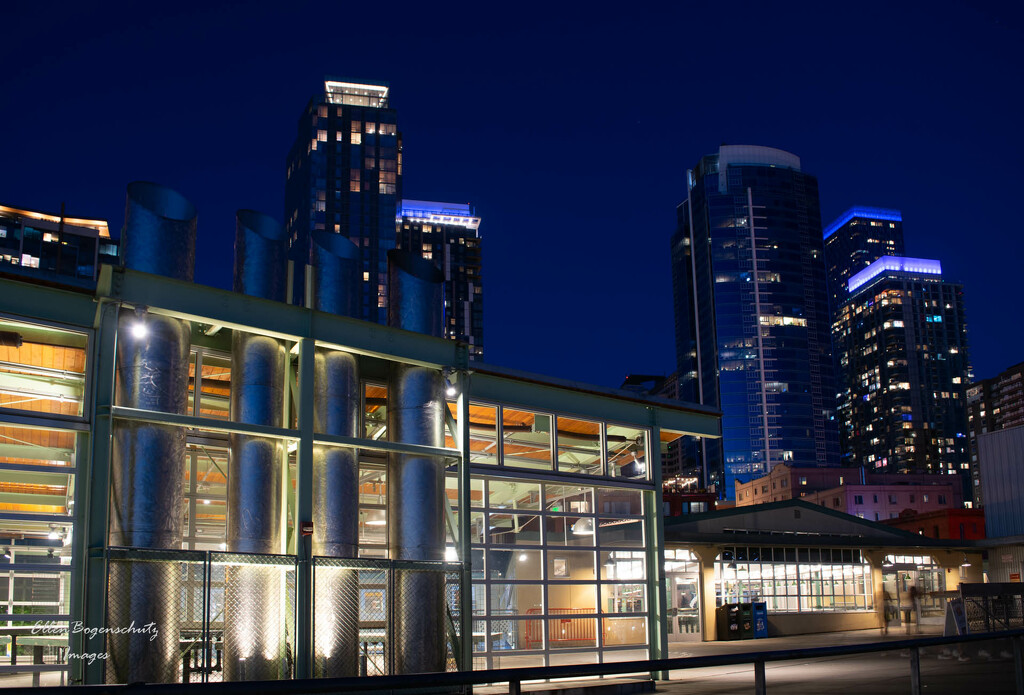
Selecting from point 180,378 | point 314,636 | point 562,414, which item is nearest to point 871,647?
point 314,636

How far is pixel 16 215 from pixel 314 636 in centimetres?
11729

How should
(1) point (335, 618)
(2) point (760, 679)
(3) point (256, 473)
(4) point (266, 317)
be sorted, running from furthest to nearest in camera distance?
1. (4) point (266, 317)
2. (1) point (335, 618)
3. (3) point (256, 473)
4. (2) point (760, 679)

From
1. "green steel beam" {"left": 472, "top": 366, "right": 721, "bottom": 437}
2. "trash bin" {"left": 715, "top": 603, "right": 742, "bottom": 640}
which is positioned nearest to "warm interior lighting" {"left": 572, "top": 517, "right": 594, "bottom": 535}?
"green steel beam" {"left": 472, "top": 366, "right": 721, "bottom": 437}

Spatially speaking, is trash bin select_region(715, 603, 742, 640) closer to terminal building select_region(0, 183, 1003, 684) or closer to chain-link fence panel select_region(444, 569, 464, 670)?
terminal building select_region(0, 183, 1003, 684)

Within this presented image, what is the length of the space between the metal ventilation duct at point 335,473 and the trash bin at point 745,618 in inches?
969

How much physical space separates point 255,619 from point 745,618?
1043 inches

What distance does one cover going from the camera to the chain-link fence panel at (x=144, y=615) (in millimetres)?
12836

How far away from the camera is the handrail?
4336 millimetres

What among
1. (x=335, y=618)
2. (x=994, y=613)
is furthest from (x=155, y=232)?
(x=994, y=613)

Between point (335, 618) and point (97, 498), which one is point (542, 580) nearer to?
point (335, 618)

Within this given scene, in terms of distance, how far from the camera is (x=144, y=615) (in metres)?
13.1

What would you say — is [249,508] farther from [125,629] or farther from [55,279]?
[55,279]

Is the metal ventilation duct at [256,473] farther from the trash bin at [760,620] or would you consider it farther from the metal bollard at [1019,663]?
the trash bin at [760,620]

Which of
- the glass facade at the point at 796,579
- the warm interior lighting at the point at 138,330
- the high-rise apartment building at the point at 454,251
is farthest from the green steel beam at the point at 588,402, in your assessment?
the high-rise apartment building at the point at 454,251
